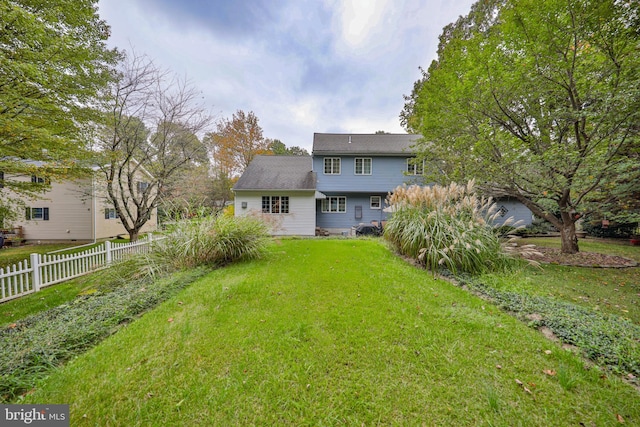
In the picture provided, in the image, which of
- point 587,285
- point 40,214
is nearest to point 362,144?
point 587,285

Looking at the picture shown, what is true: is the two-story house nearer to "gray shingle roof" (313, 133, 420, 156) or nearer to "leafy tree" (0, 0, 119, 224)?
"gray shingle roof" (313, 133, 420, 156)

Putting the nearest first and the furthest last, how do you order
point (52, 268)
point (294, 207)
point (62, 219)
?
point (52, 268), point (62, 219), point (294, 207)

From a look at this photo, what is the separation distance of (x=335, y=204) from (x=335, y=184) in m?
1.40

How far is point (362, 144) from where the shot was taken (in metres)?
14.5

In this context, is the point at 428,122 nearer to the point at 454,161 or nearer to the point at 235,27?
the point at 454,161

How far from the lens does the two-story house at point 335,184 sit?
13.4 meters

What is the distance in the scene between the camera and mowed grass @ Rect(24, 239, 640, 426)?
1.69m

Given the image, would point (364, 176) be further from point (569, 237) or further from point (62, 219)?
point (62, 219)

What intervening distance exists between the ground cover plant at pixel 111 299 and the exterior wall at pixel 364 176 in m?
8.01

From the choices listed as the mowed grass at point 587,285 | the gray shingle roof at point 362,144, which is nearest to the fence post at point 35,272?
→ the mowed grass at point 587,285

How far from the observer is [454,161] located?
27.7ft

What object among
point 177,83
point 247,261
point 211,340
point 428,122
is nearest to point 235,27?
point 177,83

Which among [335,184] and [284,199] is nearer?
[284,199]

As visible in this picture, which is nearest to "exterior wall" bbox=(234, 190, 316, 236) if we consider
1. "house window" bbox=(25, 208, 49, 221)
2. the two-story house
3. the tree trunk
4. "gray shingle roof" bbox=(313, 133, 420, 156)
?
the two-story house
